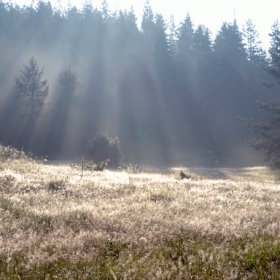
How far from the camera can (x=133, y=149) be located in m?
51.4

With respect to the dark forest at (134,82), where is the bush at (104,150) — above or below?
below

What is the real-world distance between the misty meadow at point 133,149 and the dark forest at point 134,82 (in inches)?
12.6

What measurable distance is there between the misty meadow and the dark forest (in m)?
0.32

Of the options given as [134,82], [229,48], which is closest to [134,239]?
[134,82]

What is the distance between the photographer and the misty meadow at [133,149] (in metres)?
4.32

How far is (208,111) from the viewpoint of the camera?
7412 cm

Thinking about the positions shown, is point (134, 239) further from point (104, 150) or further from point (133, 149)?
point (133, 149)

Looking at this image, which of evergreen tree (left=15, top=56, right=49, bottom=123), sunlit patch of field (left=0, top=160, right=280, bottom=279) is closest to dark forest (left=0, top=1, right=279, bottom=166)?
evergreen tree (left=15, top=56, right=49, bottom=123)

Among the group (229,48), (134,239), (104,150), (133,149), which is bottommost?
(134,239)

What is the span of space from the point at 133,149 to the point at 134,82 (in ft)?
87.1

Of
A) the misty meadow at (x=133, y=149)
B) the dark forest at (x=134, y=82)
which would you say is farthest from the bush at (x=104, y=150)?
the dark forest at (x=134, y=82)

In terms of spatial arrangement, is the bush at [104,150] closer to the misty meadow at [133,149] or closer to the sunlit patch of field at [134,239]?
the misty meadow at [133,149]

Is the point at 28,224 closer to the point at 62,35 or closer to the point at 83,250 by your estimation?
the point at 83,250

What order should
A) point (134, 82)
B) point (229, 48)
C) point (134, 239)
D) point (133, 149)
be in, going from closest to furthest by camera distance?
point (134, 239) < point (133, 149) < point (134, 82) < point (229, 48)
